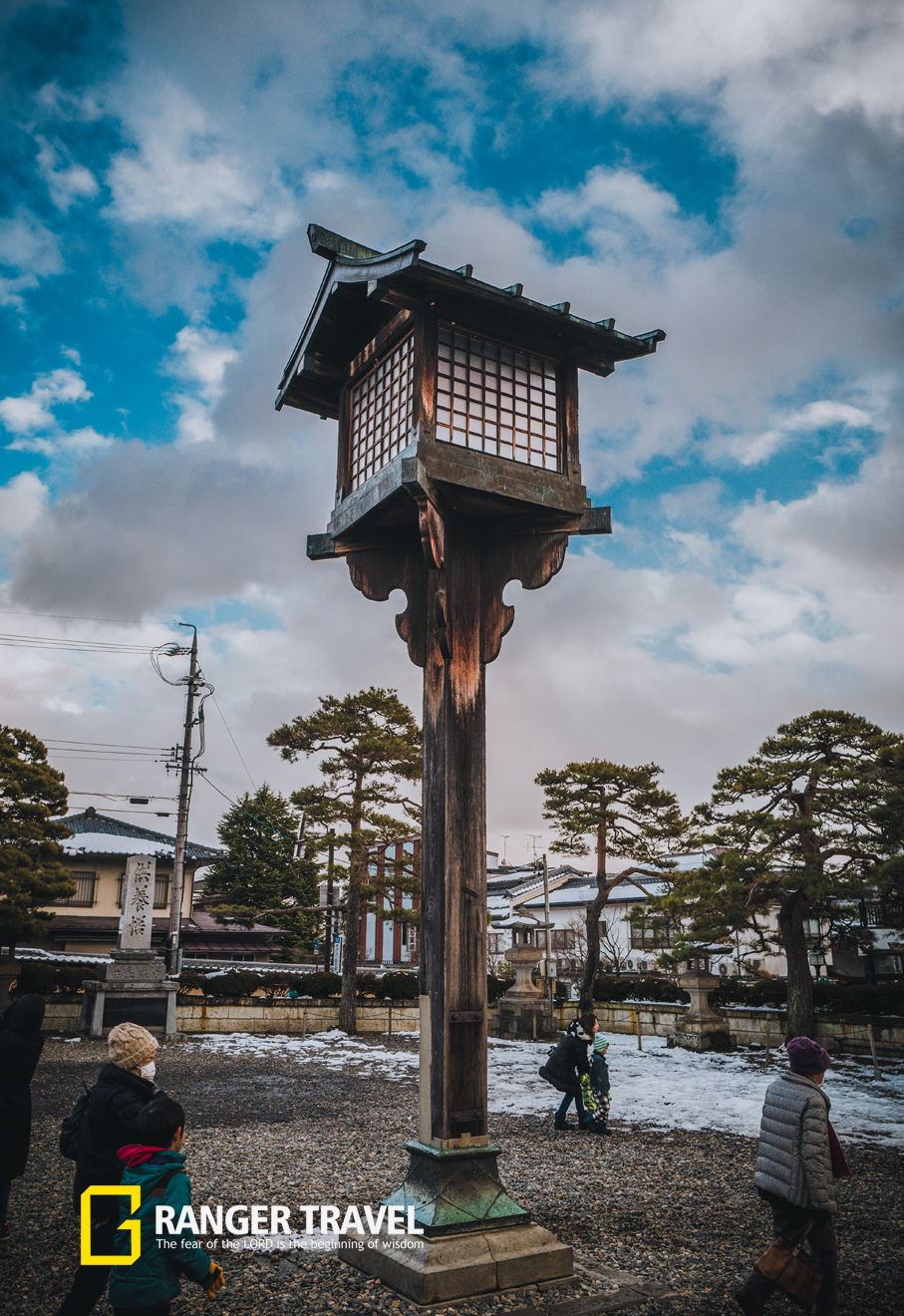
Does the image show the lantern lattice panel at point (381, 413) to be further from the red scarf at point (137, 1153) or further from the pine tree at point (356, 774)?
the pine tree at point (356, 774)

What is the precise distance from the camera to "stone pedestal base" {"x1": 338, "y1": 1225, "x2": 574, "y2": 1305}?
4.23 metres

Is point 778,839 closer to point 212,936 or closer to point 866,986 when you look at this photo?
point 866,986

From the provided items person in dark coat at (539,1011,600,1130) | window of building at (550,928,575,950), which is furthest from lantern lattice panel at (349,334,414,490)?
window of building at (550,928,575,950)

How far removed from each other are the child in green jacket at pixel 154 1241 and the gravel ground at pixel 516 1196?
144 centimetres

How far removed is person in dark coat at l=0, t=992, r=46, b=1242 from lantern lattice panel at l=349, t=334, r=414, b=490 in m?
4.19

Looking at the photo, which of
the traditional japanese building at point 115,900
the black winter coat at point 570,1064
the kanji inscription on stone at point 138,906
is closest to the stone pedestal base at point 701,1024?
the black winter coat at point 570,1064

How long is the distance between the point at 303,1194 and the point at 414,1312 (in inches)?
107

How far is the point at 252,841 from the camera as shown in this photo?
43.2m

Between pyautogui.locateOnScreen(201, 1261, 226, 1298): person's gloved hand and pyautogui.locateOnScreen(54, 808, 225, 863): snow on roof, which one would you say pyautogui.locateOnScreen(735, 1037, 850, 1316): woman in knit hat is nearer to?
pyautogui.locateOnScreen(201, 1261, 226, 1298): person's gloved hand

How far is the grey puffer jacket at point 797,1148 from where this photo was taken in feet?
13.0

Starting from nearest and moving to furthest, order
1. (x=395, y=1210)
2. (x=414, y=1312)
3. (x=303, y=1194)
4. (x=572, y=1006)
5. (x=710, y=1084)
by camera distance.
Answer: (x=414, y=1312)
(x=395, y=1210)
(x=303, y=1194)
(x=710, y=1084)
(x=572, y=1006)

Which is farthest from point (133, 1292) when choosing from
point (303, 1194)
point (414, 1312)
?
point (303, 1194)

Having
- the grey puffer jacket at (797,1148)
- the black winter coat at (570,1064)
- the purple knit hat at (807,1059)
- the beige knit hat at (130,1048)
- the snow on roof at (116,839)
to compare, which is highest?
the snow on roof at (116,839)

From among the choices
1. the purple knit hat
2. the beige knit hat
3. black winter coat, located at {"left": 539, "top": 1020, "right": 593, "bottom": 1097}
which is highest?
the beige knit hat
